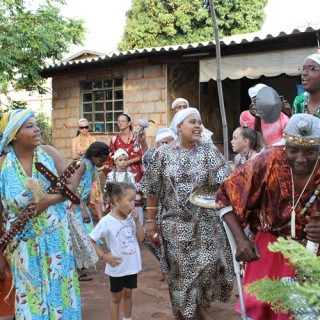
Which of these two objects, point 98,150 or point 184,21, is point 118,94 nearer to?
point 98,150

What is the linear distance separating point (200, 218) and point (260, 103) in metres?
1.03

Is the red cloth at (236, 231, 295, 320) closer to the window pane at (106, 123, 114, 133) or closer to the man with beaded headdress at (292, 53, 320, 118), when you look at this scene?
the man with beaded headdress at (292, 53, 320, 118)

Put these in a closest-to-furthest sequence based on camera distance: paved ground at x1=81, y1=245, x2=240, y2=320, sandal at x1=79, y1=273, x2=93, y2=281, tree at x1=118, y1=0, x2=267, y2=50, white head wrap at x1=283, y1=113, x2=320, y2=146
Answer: white head wrap at x1=283, y1=113, x2=320, y2=146
paved ground at x1=81, y1=245, x2=240, y2=320
sandal at x1=79, y1=273, x2=93, y2=281
tree at x1=118, y1=0, x2=267, y2=50

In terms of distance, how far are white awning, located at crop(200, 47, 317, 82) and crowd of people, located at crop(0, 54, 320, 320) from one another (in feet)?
9.16

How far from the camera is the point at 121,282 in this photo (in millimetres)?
4117

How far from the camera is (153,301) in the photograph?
16.8 ft

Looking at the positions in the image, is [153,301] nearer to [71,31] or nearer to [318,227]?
[318,227]

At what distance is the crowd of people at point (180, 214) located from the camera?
2.49 meters

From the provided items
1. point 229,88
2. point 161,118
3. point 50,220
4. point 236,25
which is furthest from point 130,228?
point 236,25

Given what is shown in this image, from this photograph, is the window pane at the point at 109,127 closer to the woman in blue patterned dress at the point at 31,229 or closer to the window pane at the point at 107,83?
the window pane at the point at 107,83

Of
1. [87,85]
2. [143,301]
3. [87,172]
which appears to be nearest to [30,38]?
[87,85]

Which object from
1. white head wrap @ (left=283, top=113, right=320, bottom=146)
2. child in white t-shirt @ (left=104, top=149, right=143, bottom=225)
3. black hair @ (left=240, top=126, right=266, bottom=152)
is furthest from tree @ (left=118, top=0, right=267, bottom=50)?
white head wrap @ (left=283, top=113, right=320, bottom=146)

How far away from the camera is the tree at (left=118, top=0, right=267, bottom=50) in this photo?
22594 mm

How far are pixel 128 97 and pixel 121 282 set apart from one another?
22.3 ft
